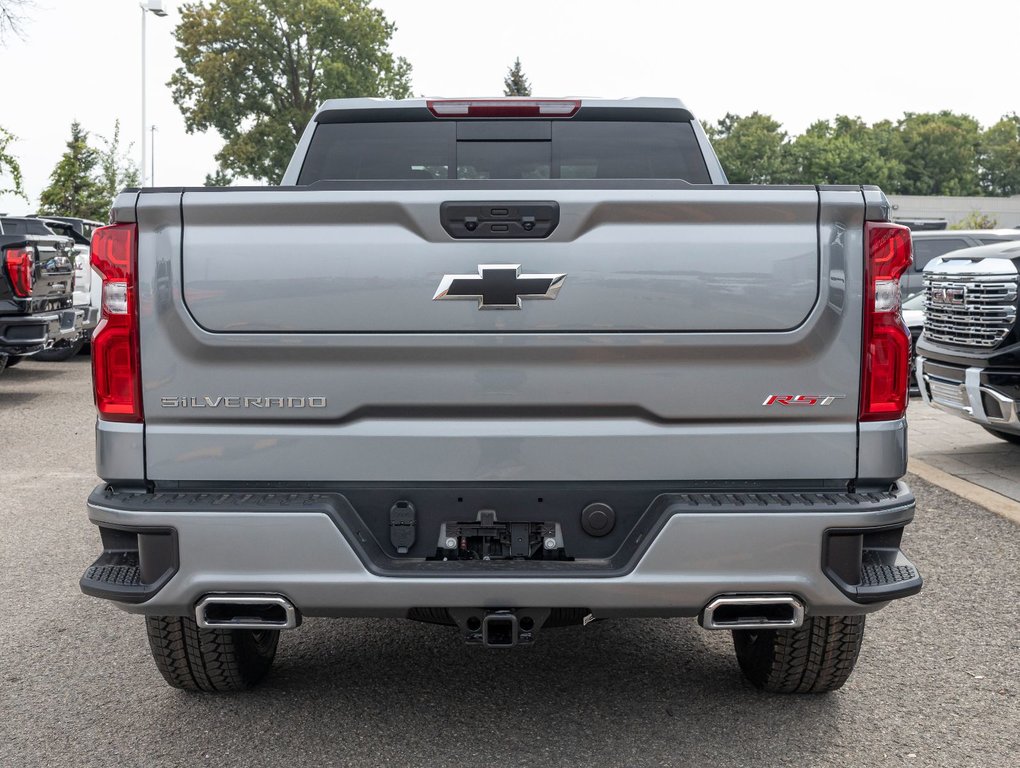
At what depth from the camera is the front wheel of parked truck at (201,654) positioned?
3.81 metres

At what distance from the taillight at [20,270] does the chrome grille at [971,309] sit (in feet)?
30.5

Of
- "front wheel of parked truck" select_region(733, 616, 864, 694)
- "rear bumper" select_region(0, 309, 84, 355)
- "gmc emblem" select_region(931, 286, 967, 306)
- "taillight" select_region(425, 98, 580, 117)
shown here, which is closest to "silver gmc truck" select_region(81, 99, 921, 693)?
"front wheel of parked truck" select_region(733, 616, 864, 694)

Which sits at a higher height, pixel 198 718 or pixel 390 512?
pixel 390 512

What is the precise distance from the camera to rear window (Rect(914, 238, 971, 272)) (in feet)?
49.2

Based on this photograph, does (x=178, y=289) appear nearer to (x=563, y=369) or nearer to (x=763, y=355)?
(x=563, y=369)

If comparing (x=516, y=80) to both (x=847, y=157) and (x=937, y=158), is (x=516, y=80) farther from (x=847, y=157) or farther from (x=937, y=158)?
(x=937, y=158)

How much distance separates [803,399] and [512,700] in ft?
5.19

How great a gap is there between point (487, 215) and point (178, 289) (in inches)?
35.4

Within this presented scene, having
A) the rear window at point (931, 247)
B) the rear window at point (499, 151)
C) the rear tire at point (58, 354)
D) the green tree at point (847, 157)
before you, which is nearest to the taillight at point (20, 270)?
the rear tire at point (58, 354)

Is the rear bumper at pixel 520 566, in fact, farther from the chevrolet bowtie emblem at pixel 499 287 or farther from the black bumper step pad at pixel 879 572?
the chevrolet bowtie emblem at pixel 499 287

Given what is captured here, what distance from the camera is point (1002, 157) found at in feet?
438

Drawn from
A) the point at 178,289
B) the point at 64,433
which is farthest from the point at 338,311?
the point at 64,433

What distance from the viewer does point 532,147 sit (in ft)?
15.7

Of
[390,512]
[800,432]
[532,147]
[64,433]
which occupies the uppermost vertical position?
[532,147]
